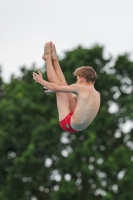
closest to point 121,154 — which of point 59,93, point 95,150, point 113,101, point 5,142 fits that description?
point 95,150

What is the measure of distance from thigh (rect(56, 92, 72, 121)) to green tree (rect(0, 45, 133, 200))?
21187mm

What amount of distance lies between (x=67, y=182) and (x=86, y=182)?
1255mm

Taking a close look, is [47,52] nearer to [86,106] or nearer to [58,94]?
[58,94]

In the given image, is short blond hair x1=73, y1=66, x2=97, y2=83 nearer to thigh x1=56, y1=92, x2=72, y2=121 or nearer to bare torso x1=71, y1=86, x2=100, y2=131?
bare torso x1=71, y1=86, x2=100, y2=131

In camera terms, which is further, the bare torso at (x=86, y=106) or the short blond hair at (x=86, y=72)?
the bare torso at (x=86, y=106)

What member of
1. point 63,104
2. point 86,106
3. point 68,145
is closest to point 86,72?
point 86,106

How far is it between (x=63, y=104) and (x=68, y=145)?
23.5 meters

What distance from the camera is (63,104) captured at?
12.6 meters

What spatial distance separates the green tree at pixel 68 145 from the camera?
114 feet

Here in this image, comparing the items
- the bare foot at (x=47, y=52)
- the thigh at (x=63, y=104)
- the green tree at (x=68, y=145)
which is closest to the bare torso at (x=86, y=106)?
the thigh at (x=63, y=104)

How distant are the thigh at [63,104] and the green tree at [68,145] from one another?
834 inches

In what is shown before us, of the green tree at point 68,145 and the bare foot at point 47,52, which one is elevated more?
the green tree at point 68,145

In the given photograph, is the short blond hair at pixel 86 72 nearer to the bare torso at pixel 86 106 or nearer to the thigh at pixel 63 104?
the bare torso at pixel 86 106

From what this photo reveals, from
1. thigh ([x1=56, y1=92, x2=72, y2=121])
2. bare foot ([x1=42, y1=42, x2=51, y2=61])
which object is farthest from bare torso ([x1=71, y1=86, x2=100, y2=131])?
bare foot ([x1=42, y1=42, x2=51, y2=61])
